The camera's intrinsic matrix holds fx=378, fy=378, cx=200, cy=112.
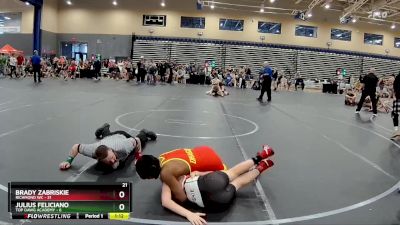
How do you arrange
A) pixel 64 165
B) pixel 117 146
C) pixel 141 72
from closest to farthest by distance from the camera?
pixel 64 165, pixel 117 146, pixel 141 72

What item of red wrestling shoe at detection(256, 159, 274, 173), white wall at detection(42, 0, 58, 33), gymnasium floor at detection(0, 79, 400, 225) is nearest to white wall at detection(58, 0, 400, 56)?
white wall at detection(42, 0, 58, 33)

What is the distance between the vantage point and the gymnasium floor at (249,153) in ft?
12.3

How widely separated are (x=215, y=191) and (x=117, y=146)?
5.94 ft

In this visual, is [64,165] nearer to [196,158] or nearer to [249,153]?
[196,158]

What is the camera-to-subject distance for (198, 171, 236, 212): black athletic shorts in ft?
11.8

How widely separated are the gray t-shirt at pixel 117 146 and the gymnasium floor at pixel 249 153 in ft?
0.65

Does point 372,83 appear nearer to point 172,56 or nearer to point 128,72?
point 128,72

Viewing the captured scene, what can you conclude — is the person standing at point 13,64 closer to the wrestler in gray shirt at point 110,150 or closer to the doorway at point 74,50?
the doorway at point 74,50

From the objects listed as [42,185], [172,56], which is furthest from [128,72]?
[42,185]

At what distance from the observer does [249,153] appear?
598cm

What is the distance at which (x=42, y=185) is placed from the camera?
2549 millimetres

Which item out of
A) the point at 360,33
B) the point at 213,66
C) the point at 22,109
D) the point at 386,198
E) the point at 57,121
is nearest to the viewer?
the point at 386,198

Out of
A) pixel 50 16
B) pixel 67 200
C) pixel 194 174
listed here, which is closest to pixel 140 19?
pixel 50 16

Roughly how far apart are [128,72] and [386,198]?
22.1 meters
